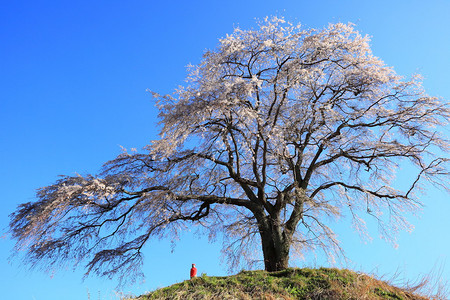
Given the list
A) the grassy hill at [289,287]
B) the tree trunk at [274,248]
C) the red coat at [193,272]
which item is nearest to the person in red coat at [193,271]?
the red coat at [193,272]

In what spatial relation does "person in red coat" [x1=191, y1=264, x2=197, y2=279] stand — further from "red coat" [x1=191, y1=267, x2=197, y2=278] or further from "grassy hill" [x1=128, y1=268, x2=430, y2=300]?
"grassy hill" [x1=128, y1=268, x2=430, y2=300]

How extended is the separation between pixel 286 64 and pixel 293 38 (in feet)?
2.61

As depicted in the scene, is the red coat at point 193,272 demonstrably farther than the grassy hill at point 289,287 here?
Yes

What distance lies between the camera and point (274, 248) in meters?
9.21

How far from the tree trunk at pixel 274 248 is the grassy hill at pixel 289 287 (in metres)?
1.14

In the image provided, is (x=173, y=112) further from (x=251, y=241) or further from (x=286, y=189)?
(x=251, y=241)

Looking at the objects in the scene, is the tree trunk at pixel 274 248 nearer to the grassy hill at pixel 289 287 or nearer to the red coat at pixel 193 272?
the grassy hill at pixel 289 287

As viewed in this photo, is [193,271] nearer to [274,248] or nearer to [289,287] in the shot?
[289,287]

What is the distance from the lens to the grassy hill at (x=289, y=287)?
655 centimetres

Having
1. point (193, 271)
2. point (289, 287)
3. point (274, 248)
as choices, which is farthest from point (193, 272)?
point (274, 248)

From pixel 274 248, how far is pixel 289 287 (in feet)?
7.58

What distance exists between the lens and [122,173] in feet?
32.1

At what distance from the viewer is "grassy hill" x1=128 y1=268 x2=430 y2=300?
21.5 ft

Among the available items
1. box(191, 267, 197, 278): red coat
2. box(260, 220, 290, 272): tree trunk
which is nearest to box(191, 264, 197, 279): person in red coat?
box(191, 267, 197, 278): red coat
